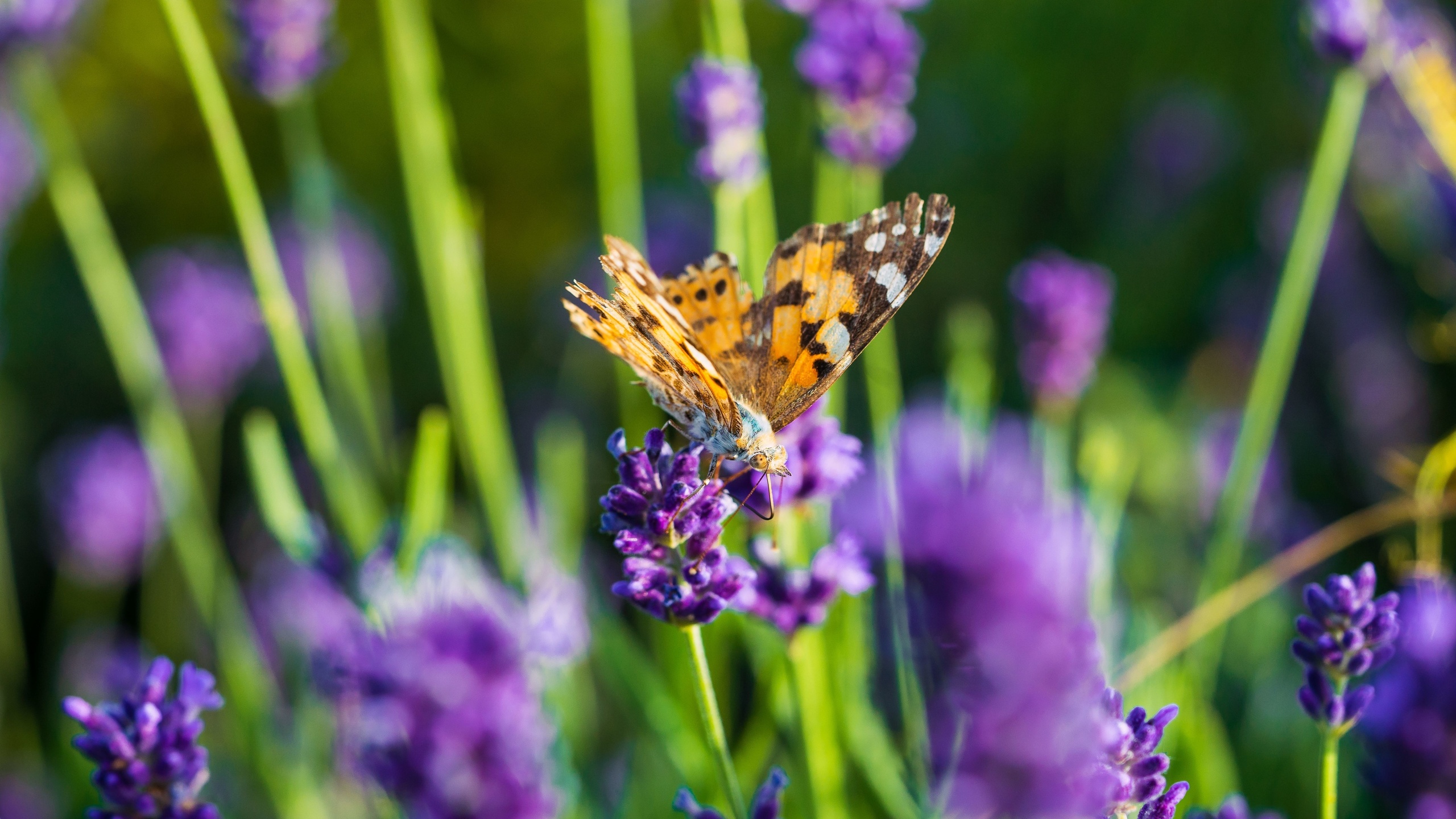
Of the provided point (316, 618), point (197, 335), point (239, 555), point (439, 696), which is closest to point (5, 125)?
point (197, 335)

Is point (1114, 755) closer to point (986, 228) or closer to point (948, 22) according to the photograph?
point (986, 228)

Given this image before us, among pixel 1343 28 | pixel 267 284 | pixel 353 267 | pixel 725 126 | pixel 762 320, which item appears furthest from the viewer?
pixel 353 267

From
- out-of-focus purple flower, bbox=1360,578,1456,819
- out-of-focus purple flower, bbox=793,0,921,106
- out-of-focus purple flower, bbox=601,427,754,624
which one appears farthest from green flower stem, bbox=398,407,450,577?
out-of-focus purple flower, bbox=1360,578,1456,819

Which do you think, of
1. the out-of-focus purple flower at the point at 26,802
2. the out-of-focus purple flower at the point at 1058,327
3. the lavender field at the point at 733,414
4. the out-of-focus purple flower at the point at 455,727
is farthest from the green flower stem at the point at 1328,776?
the out-of-focus purple flower at the point at 26,802

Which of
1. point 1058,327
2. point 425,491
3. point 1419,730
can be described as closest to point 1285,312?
point 1058,327

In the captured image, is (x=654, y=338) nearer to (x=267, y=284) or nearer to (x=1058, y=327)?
(x=267, y=284)

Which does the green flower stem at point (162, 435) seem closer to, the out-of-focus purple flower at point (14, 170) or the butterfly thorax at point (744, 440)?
the out-of-focus purple flower at point (14, 170)
